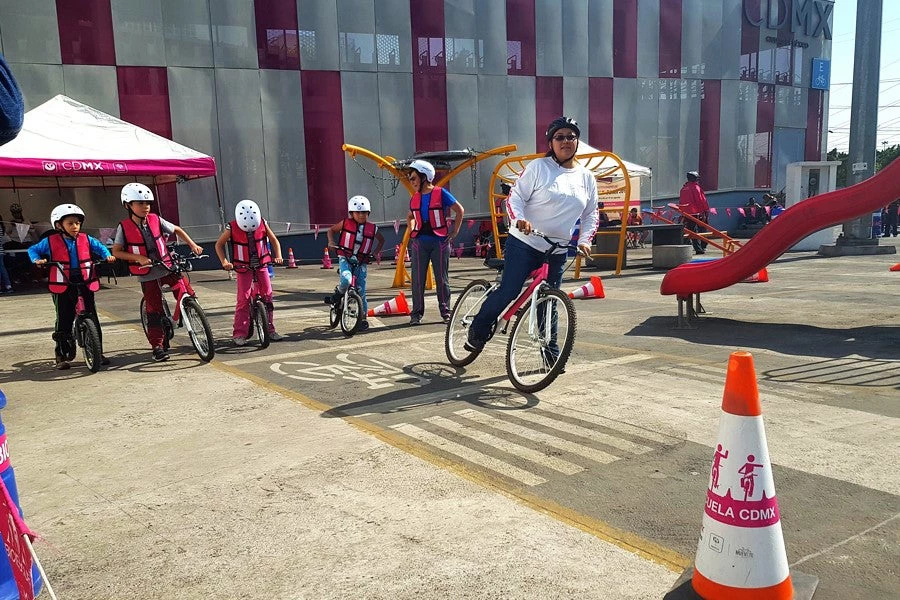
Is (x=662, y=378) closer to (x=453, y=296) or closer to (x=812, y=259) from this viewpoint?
(x=453, y=296)

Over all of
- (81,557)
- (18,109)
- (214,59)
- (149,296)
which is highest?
(214,59)

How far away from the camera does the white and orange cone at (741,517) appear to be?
2402 mm

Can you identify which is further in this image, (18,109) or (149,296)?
(149,296)

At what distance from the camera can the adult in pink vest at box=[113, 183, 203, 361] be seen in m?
7.00

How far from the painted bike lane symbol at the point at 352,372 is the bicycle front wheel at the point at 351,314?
1367 millimetres

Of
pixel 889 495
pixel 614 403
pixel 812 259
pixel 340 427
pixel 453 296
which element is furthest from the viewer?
pixel 812 259

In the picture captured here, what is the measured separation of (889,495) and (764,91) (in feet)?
98.9

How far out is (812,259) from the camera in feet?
58.4

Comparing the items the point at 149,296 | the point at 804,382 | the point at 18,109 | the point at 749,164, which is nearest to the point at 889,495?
the point at 804,382

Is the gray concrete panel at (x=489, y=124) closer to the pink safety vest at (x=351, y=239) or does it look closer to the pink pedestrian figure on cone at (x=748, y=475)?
the pink safety vest at (x=351, y=239)

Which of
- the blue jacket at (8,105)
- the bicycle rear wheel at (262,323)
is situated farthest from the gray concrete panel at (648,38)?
the blue jacket at (8,105)

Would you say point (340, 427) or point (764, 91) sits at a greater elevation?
point (764, 91)

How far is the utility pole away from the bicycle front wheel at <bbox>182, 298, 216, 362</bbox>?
1684 cm

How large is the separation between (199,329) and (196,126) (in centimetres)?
1422
